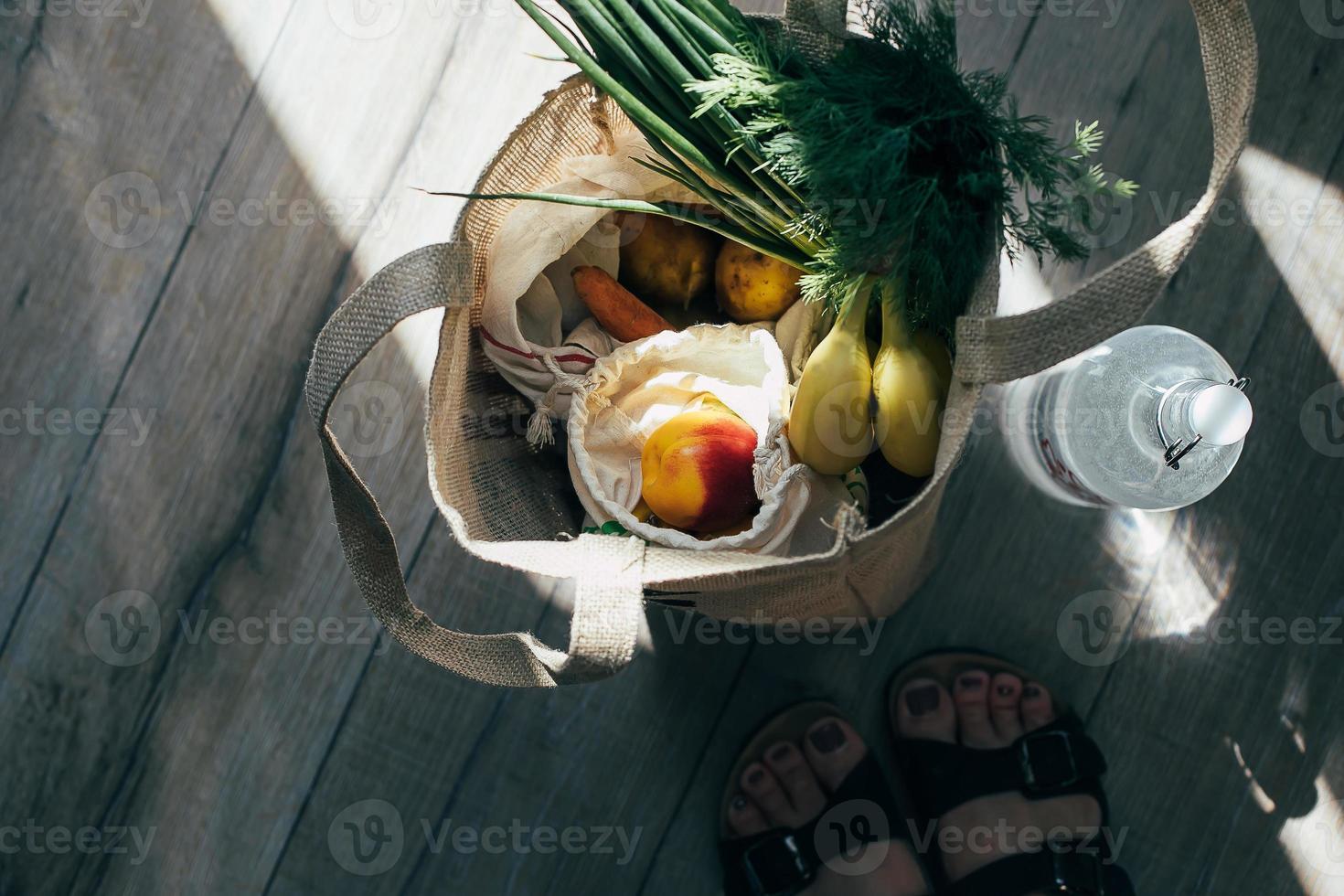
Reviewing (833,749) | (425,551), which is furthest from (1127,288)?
(425,551)

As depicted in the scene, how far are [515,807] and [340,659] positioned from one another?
24cm

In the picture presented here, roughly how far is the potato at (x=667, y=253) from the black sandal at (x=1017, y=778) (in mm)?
458

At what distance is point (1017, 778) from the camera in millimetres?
907

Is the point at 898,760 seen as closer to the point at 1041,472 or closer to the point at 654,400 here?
the point at 1041,472

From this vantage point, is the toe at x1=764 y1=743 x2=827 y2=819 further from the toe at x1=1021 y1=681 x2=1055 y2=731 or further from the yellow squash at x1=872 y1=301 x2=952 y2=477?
the yellow squash at x1=872 y1=301 x2=952 y2=477

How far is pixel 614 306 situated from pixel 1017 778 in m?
0.63

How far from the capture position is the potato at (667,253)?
73cm

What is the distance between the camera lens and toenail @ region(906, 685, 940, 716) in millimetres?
890

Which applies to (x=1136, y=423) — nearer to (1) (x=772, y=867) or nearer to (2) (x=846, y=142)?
(2) (x=846, y=142)

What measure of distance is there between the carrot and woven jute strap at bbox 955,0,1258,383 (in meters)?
0.27

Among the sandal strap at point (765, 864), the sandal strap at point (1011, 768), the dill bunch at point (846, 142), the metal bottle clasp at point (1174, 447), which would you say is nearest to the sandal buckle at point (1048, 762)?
the sandal strap at point (1011, 768)

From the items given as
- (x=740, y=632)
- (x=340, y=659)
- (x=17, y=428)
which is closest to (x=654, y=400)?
(x=740, y=632)

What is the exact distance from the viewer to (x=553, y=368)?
0.69 meters

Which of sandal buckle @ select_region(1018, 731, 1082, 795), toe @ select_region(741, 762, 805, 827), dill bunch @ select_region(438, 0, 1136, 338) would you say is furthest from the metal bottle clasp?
toe @ select_region(741, 762, 805, 827)
